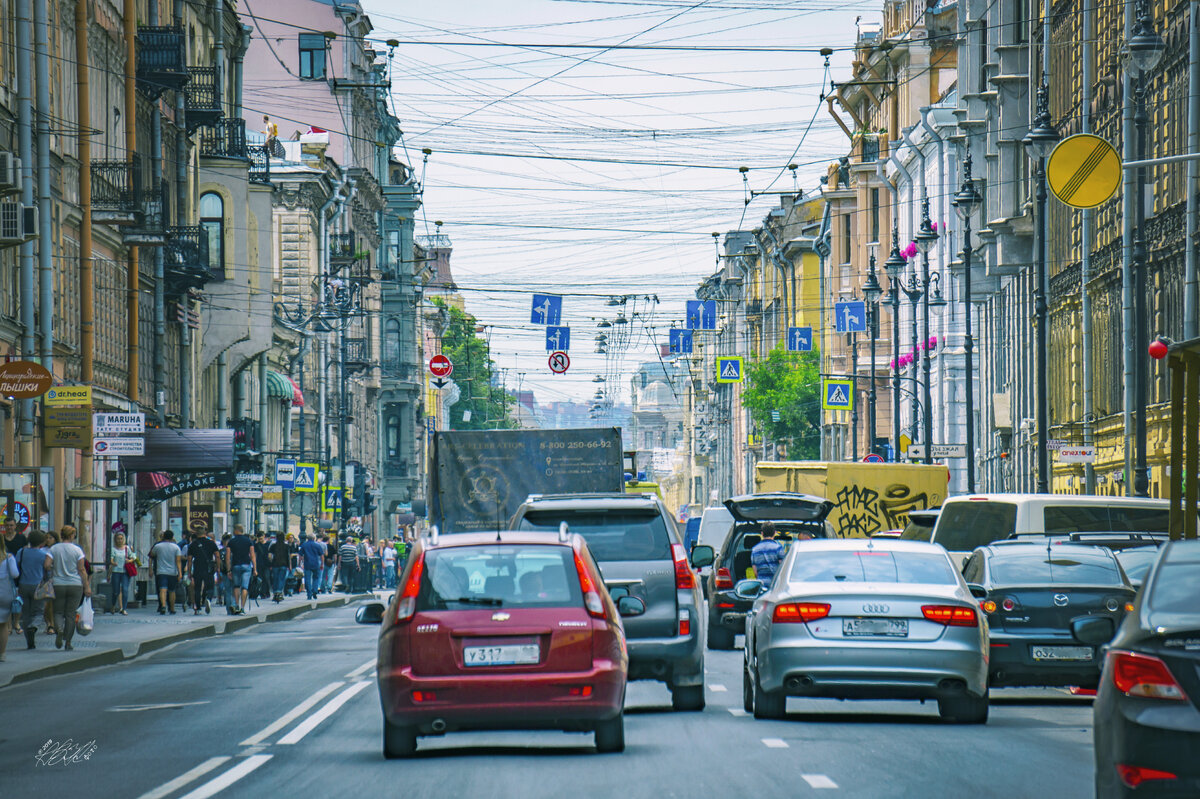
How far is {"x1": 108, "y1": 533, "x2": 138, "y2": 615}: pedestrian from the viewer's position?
40406 millimetres

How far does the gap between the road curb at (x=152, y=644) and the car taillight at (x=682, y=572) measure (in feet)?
28.1

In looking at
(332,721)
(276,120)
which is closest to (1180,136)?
(332,721)

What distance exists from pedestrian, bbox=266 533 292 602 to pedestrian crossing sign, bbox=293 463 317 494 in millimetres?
7016

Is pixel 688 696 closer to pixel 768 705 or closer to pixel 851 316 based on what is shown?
pixel 768 705

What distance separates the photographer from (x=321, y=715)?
17156 mm

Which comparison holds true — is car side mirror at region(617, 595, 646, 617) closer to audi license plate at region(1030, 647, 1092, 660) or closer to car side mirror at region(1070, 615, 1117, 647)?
car side mirror at region(1070, 615, 1117, 647)

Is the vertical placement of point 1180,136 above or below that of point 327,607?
above

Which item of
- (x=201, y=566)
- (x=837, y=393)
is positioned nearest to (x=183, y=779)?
(x=201, y=566)

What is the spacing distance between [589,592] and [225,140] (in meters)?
47.5

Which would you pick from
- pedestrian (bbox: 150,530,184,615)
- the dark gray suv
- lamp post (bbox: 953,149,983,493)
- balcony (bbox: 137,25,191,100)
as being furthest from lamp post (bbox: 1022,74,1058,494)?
balcony (bbox: 137,25,191,100)

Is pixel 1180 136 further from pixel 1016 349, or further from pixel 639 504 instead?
pixel 639 504

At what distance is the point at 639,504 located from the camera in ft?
58.1

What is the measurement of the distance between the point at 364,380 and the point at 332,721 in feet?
253

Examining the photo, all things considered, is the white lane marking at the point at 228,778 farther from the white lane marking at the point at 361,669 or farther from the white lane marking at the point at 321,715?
the white lane marking at the point at 361,669
